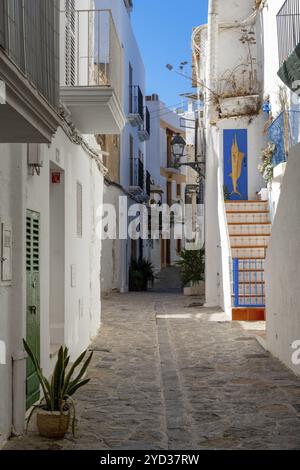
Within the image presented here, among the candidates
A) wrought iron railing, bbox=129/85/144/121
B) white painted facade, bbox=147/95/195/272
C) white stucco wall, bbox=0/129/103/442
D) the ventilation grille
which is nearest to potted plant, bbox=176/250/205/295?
wrought iron railing, bbox=129/85/144/121

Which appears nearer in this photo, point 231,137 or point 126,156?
point 231,137

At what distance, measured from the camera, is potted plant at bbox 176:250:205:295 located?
20922mm

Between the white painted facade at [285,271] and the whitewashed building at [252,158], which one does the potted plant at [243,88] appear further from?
the white painted facade at [285,271]

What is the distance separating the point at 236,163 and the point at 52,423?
13.2 m

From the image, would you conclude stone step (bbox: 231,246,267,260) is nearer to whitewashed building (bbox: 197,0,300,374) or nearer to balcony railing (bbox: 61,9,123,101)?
whitewashed building (bbox: 197,0,300,374)

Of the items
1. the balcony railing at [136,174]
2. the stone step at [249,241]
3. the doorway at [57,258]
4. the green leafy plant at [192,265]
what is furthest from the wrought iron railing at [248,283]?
the balcony railing at [136,174]

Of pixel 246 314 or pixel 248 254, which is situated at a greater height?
pixel 248 254

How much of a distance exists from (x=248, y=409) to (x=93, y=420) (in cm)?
163

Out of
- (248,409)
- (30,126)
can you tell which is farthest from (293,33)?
(30,126)

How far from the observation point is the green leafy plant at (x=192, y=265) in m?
20.9

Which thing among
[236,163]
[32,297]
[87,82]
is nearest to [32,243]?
[32,297]

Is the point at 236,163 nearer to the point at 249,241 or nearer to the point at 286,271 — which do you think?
the point at 249,241

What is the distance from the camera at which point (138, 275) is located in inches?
965

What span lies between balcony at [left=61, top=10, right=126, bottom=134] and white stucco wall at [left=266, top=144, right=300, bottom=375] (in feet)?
8.56
